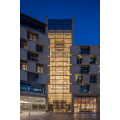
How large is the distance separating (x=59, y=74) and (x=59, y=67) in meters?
1.32

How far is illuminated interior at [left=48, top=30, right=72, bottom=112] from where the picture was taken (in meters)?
32.3

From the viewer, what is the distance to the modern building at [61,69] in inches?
1167

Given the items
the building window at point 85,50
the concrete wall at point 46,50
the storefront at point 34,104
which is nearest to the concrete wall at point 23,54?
the concrete wall at point 46,50

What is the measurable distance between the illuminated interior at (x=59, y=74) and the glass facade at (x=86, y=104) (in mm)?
1413

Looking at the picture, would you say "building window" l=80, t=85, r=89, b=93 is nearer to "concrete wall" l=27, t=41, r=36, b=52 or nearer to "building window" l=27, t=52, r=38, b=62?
"building window" l=27, t=52, r=38, b=62

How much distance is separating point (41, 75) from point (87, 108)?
10.7m

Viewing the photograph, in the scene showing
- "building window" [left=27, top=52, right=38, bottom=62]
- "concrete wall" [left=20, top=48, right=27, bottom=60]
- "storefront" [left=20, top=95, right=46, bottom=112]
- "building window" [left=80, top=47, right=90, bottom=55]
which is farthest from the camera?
"building window" [left=80, top=47, right=90, bottom=55]

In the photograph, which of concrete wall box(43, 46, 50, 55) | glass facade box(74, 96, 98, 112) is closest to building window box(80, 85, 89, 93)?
glass facade box(74, 96, 98, 112)

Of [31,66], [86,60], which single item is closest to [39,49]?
[31,66]

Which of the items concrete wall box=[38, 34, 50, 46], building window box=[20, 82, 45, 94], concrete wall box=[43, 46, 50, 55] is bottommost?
building window box=[20, 82, 45, 94]

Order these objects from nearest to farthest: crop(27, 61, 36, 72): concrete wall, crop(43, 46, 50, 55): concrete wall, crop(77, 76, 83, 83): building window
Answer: crop(27, 61, 36, 72): concrete wall < crop(43, 46, 50, 55): concrete wall < crop(77, 76, 83, 83): building window

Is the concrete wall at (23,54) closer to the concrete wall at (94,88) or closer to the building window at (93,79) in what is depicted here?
the building window at (93,79)
